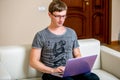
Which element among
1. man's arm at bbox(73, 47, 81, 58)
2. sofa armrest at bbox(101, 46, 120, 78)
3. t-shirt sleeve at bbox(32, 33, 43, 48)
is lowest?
sofa armrest at bbox(101, 46, 120, 78)

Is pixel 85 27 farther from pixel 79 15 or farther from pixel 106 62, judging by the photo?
pixel 106 62

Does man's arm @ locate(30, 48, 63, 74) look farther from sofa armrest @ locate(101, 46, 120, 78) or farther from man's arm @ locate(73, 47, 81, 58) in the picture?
sofa armrest @ locate(101, 46, 120, 78)

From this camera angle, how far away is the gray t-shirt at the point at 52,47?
2004 mm

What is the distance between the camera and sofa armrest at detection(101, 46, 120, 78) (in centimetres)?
220

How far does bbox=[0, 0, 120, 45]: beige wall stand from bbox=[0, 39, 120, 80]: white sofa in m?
1.92

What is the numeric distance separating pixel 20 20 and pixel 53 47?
219cm

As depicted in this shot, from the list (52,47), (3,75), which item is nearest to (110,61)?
(52,47)

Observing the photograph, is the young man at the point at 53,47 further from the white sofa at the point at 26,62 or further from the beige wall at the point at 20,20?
the beige wall at the point at 20,20

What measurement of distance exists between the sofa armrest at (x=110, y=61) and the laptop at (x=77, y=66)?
1.21 ft

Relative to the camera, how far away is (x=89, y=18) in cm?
498

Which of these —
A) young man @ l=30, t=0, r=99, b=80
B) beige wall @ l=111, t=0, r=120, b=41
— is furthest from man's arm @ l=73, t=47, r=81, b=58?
beige wall @ l=111, t=0, r=120, b=41

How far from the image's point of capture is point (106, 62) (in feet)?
7.72

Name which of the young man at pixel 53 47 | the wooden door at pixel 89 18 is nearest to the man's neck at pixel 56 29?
the young man at pixel 53 47

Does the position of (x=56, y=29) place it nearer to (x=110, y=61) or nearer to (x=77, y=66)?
(x=77, y=66)
